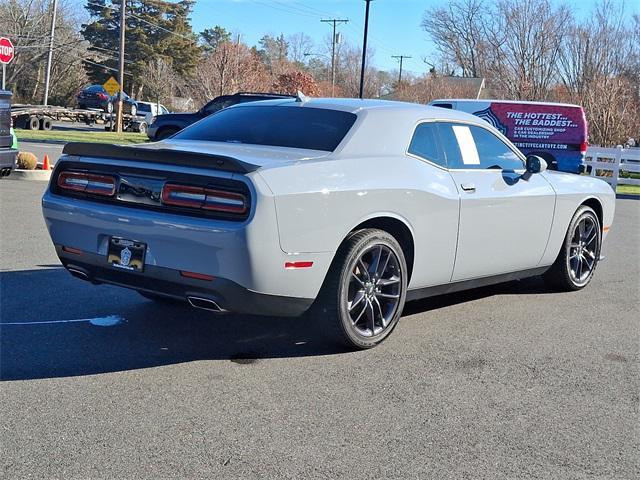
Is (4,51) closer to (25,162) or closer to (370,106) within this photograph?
(25,162)

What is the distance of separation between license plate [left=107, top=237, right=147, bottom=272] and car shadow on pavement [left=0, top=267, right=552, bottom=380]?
0.55 metres

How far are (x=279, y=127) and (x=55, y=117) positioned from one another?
107 ft

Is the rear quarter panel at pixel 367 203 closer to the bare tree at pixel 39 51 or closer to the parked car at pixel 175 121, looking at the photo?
the parked car at pixel 175 121

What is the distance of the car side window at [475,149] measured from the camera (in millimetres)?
5537

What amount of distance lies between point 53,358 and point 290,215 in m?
1.63

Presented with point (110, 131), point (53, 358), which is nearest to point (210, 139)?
point (53, 358)

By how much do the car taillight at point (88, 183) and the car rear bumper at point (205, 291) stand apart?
15.6 inches

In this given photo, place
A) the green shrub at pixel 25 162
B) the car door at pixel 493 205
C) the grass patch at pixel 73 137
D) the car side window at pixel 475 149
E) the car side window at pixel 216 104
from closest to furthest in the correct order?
the car door at pixel 493 205 < the car side window at pixel 475 149 < the green shrub at pixel 25 162 < the car side window at pixel 216 104 < the grass patch at pixel 73 137

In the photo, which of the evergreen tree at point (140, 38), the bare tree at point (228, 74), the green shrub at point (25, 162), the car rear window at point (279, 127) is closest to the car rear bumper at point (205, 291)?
the car rear window at point (279, 127)

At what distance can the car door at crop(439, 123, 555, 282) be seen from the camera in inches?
214

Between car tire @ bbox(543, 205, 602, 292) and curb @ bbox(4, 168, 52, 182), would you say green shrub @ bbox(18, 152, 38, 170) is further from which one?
car tire @ bbox(543, 205, 602, 292)

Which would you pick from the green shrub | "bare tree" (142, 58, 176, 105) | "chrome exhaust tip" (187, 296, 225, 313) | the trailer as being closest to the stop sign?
the green shrub

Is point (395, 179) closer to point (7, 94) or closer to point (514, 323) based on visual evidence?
point (514, 323)

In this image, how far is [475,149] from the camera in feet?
18.9
